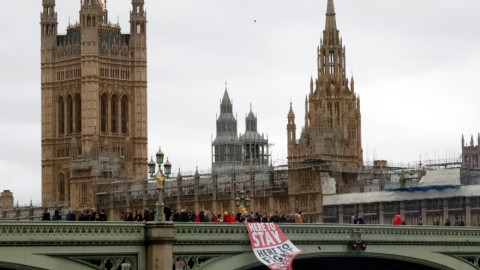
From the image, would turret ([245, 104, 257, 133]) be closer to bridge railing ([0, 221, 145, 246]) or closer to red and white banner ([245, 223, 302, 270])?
red and white banner ([245, 223, 302, 270])

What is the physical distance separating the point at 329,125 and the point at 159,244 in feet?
279

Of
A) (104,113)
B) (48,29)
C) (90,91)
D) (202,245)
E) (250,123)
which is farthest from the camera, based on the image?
(250,123)

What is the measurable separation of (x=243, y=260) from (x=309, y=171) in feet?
220

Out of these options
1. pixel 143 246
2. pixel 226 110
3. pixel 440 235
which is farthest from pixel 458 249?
pixel 226 110

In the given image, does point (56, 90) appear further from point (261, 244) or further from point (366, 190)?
point (261, 244)

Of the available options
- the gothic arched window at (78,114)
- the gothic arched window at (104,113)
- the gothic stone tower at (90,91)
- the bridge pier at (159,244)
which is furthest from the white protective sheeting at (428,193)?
the bridge pier at (159,244)

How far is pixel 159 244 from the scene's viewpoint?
135 ft

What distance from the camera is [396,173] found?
109 m

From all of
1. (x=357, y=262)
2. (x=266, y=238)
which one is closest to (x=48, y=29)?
(x=357, y=262)

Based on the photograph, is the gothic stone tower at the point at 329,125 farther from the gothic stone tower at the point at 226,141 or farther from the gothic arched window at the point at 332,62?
the gothic stone tower at the point at 226,141

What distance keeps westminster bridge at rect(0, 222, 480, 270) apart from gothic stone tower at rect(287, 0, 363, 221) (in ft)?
188

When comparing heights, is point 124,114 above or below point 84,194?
above

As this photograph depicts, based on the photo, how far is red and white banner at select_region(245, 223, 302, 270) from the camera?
44.6m

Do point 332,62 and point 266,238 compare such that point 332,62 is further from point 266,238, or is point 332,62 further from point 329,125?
point 266,238
